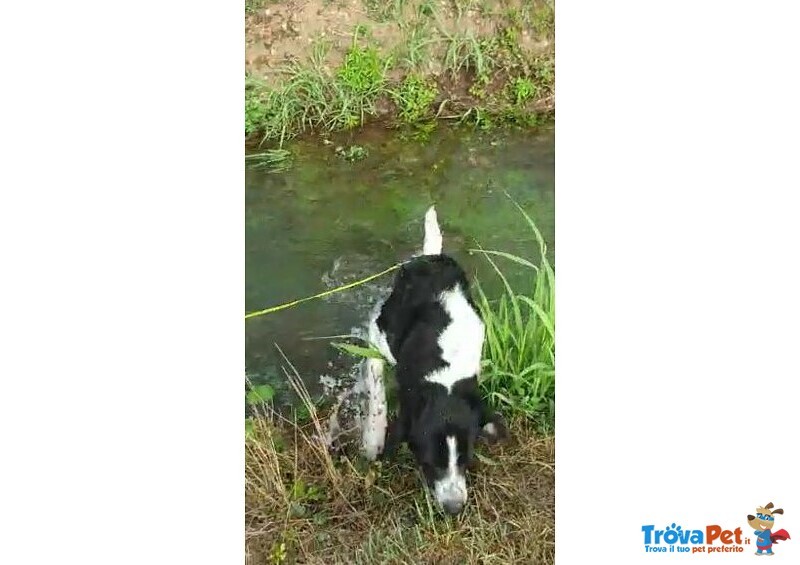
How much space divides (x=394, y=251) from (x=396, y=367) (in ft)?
1.37

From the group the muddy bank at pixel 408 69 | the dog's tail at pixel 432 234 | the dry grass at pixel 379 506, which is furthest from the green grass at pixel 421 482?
the muddy bank at pixel 408 69

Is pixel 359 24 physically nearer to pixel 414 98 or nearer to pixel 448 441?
pixel 414 98

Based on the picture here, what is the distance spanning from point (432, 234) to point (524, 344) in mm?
511

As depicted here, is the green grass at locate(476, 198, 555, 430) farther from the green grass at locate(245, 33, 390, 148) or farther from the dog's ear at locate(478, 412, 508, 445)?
the green grass at locate(245, 33, 390, 148)

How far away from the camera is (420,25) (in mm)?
2678
